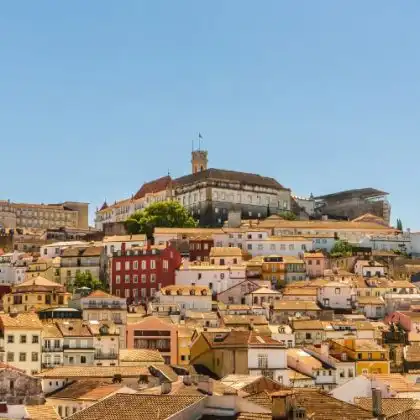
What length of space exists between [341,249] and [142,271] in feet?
109

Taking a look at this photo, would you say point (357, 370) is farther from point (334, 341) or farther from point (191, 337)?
point (191, 337)

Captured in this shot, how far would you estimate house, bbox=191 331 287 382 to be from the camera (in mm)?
79375

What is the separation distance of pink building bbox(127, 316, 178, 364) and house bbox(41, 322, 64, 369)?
1143 cm

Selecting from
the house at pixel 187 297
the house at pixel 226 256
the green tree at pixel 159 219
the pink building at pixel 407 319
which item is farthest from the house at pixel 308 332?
the green tree at pixel 159 219

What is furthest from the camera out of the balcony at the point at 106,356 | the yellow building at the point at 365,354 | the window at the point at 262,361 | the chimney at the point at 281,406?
the yellow building at the point at 365,354

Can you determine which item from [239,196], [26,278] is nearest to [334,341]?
[26,278]

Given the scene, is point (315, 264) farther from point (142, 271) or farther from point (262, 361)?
point (262, 361)

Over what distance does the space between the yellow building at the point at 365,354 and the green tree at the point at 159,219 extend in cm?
6463

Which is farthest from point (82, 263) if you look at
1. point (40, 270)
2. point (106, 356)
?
point (106, 356)

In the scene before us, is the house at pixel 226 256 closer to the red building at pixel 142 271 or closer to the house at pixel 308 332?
the red building at pixel 142 271

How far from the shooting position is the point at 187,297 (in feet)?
388

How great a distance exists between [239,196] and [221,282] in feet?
176

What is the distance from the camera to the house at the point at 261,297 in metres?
122

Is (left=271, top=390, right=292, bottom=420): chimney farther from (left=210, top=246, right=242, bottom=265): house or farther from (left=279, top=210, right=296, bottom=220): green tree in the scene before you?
(left=279, top=210, right=296, bottom=220): green tree
